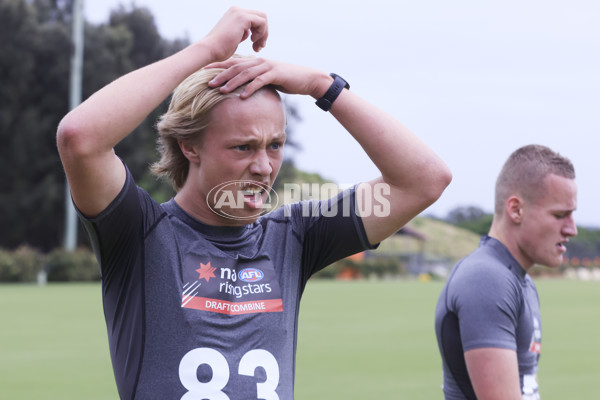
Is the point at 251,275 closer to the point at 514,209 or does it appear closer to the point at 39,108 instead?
the point at 514,209

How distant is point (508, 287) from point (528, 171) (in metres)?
0.73

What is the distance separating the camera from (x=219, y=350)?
2.49 m

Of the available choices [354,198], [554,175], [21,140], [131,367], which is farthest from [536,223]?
[21,140]

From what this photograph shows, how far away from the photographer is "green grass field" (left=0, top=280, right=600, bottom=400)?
29.7ft

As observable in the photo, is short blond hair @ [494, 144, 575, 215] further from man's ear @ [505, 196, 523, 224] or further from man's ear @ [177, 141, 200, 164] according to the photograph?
man's ear @ [177, 141, 200, 164]

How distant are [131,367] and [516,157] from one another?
2.54 meters

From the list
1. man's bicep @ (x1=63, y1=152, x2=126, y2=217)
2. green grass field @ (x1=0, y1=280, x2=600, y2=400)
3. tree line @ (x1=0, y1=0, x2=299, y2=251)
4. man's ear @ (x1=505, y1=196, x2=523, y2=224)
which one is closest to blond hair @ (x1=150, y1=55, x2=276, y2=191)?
man's bicep @ (x1=63, y1=152, x2=126, y2=217)

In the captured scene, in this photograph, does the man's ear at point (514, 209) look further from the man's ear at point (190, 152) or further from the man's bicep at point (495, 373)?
the man's ear at point (190, 152)

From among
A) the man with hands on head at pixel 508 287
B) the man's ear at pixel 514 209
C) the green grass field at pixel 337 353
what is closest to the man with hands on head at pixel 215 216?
the man with hands on head at pixel 508 287

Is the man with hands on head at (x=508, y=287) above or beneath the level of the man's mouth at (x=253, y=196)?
beneath

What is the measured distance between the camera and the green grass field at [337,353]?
905 cm

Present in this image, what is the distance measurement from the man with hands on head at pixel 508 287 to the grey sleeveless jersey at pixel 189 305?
3.41 ft

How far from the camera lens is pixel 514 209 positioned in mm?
3969

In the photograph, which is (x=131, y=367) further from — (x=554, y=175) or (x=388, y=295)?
(x=388, y=295)
